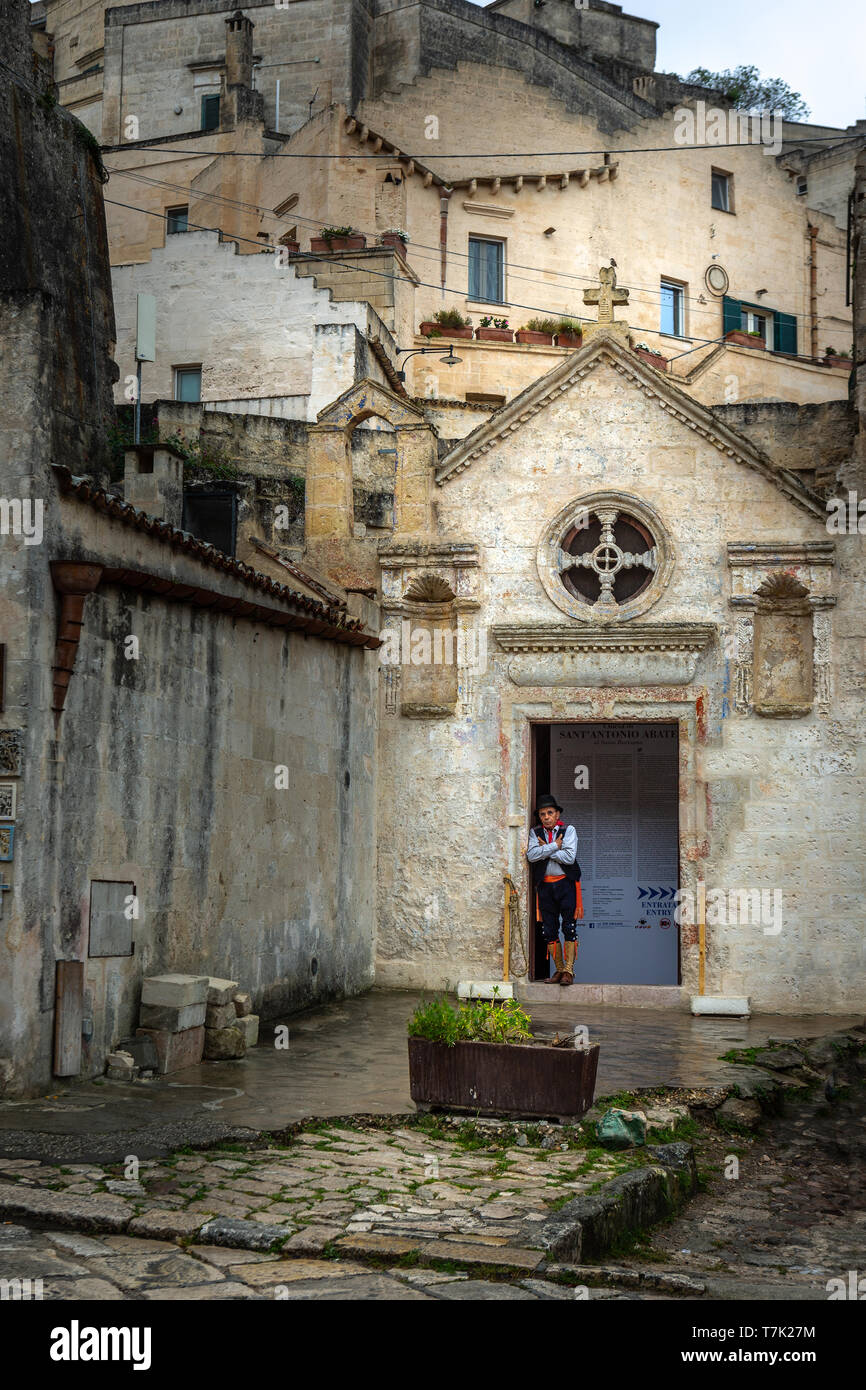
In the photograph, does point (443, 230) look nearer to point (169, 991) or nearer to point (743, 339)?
point (743, 339)

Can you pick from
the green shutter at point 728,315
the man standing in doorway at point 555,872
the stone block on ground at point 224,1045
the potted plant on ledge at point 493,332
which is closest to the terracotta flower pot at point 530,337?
the potted plant on ledge at point 493,332

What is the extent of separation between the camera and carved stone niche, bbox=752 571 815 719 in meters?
16.8

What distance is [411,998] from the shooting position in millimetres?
16391

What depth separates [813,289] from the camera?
38219 mm

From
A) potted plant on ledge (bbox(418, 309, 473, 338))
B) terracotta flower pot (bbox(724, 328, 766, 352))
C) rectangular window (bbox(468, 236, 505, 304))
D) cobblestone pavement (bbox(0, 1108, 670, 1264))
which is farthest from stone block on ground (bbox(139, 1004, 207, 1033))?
terracotta flower pot (bbox(724, 328, 766, 352))

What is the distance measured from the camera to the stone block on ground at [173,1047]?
1097 centimetres

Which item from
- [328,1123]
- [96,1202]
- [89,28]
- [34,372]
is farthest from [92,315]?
[89,28]

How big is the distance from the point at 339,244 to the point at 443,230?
4815 mm

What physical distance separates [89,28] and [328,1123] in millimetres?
40961

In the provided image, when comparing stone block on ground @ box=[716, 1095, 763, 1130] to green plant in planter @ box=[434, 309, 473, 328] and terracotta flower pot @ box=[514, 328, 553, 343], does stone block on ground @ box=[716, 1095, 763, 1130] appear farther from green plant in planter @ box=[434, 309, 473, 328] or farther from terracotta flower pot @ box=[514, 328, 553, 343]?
terracotta flower pot @ box=[514, 328, 553, 343]

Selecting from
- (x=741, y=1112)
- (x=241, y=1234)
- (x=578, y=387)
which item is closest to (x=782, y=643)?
(x=578, y=387)

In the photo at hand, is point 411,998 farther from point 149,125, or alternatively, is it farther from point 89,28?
point 89,28

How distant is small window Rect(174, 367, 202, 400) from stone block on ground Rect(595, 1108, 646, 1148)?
20.8 metres

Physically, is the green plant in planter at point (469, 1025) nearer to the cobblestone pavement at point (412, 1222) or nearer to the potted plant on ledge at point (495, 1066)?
the potted plant on ledge at point (495, 1066)
